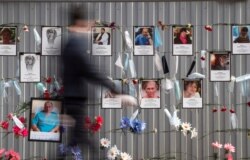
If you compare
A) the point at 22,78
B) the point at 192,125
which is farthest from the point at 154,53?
the point at 22,78

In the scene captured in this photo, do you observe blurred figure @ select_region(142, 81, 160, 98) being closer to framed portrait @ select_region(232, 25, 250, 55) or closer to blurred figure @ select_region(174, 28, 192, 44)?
blurred figure @ select_region(174, 28, 192, 44)

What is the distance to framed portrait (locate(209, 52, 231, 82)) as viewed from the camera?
24.9 feet

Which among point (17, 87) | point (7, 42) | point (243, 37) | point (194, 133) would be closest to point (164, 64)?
point (194, 133)

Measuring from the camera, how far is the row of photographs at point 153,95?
752cm

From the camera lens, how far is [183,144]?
7633 millimetres

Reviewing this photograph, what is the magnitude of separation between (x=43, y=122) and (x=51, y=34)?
1.15 m

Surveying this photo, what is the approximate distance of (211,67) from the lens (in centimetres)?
759

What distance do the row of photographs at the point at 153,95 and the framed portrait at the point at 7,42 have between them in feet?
4.26

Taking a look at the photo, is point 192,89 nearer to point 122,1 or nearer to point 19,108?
point 122,1

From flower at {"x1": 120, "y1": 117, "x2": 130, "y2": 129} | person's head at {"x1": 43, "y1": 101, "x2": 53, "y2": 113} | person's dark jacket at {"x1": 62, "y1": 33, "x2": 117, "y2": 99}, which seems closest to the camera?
person's dark jacket at {"x1": 62, "y1": 33, "x2": 117, "y2": 99}

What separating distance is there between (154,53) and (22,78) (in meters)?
1.69

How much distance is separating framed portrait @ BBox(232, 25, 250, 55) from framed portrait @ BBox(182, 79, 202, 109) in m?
0.62

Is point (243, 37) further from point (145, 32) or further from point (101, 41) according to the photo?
point (101, 41)

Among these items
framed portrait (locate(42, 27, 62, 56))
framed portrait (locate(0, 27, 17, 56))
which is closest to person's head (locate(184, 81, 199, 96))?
framed portrait (locate(42, 27, 62, 56))
